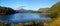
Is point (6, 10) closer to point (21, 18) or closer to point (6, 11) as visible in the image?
point (6, 11)

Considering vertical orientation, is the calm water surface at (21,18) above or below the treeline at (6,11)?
below

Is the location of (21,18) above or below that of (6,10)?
below

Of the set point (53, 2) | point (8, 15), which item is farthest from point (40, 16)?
point (8, 15)

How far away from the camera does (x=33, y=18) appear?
13.8 ft

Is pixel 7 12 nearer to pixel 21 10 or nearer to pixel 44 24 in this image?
pixel 21 10

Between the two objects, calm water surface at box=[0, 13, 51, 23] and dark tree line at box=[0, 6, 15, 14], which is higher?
dark tree line at box=[0, 6, 15, 14]

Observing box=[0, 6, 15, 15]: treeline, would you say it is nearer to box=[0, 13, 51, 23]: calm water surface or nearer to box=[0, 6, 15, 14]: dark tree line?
box=[0, 6, 15, 14]: dark tree line

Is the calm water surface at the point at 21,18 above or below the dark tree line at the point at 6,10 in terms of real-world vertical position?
below

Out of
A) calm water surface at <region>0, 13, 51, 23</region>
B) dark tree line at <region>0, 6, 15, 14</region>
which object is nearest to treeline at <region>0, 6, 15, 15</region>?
dark tree line at <region>0, 6, 15, 14</region>

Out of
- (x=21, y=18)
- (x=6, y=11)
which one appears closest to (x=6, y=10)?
(x=6, y=11)

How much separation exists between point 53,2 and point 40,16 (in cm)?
60

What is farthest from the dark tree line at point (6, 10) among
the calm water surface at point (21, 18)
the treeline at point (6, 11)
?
the calm water surface at point (21, 18)

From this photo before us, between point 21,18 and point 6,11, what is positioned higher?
point 6,11

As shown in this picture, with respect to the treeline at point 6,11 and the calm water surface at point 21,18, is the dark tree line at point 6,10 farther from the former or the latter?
the calm water surface at point 21,18
